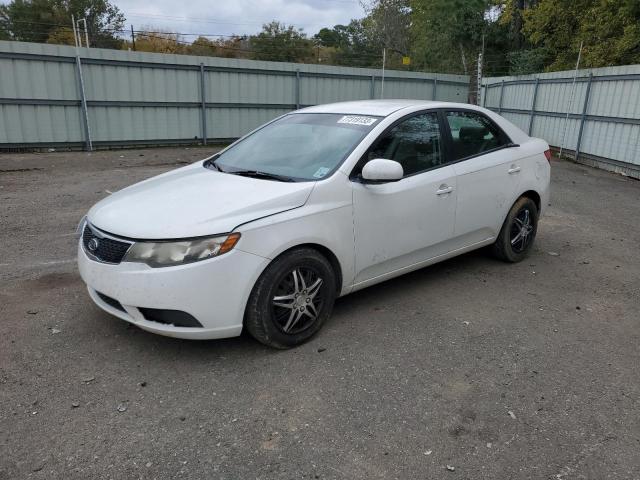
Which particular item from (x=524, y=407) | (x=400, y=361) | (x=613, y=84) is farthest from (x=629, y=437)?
(x=613, y=84)

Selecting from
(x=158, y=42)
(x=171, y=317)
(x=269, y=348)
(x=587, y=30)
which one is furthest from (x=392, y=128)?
(x=158, y=42)

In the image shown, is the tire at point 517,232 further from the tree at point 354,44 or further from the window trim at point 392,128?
the tree at point 354,44

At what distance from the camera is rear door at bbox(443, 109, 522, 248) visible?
4566 millimetres

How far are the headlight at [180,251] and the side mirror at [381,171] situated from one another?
1.14 meters

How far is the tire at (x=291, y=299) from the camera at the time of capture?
3.28 metres

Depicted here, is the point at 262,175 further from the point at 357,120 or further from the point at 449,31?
the point at 449,31

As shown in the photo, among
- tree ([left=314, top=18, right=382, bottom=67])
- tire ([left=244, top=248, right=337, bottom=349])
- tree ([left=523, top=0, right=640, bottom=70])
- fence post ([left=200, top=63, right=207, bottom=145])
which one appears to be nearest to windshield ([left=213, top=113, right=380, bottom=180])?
tire ([left=244, top=248, right=337, bottom=349])

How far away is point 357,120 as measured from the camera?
4160 mm

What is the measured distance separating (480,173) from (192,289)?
9.40 ft

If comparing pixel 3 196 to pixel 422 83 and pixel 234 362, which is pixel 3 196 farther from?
pixel 422 83

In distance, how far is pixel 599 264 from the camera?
5.52m

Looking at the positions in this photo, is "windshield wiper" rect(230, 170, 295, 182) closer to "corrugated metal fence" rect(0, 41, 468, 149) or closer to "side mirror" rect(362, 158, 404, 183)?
"side mirror" rect(362, 158, 404, 183)

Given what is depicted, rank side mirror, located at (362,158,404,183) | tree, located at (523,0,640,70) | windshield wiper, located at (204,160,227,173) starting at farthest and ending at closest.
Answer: tree, located at (523,0,640,70) → windshield wiper, located at (204,160,227,173) → side mirror, located at (362,158,404,183)

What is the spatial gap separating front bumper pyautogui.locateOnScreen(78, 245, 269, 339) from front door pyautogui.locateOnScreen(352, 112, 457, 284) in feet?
3.12
